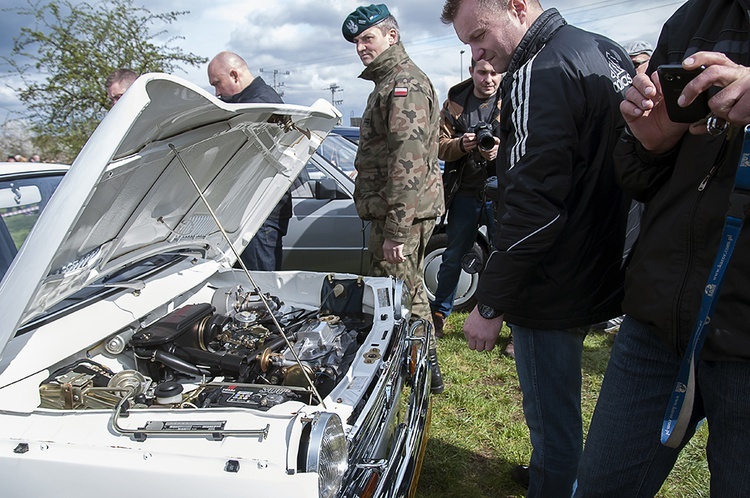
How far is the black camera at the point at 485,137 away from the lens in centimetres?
390

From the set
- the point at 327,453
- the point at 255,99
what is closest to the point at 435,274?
the point at 255,99

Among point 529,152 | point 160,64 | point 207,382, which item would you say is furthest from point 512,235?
point 160,64

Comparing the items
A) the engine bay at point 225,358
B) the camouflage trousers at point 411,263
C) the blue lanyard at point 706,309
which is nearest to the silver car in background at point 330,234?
the camouflage trousers at point 411,263

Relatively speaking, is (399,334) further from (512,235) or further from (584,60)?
(584,60)

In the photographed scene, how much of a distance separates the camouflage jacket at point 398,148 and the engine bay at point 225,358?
715 millimetres

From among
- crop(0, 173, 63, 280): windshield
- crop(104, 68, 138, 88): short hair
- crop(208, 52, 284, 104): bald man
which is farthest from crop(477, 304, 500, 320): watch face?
crop(104, 68, 138, 88): short hair

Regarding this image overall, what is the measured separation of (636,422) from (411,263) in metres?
2.07

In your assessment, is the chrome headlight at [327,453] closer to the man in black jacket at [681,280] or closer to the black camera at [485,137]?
the man in black jacket at [681,280]

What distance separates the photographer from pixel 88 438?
1516 millimetres

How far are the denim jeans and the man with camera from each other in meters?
1.38

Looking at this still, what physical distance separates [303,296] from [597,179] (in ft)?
5.58

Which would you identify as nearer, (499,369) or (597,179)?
(597,179)

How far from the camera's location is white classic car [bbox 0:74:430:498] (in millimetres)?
1463

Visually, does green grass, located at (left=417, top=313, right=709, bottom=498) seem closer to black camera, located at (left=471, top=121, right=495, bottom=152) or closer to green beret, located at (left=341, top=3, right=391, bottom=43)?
black camera, located at (left=471, top=121, right=495, bottom=152)
